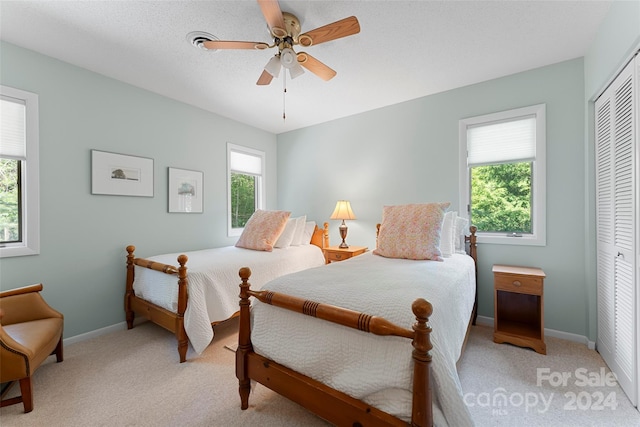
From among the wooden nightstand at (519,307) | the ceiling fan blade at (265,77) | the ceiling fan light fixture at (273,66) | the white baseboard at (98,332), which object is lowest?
the white baseboard at (98,332)

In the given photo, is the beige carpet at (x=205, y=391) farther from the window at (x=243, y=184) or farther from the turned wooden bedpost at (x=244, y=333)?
the window at (x=243, y=184)

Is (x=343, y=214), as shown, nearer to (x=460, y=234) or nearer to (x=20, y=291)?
(x=460, y=234)

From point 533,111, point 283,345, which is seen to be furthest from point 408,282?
point 533,111

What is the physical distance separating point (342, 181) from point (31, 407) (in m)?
3.57

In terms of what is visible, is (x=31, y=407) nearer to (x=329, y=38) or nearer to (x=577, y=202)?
(x=329, y=38)

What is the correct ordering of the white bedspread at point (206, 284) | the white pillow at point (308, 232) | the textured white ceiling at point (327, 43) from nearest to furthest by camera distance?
the textured white ceiling at point (327, 43), the white bedspread at point (206, 284), the white pillow at point (308, 232)

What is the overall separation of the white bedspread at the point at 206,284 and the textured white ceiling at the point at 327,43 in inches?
74.2

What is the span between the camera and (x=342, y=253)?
339 cm

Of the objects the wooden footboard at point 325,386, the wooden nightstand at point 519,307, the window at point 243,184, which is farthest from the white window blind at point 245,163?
the wooden nightstand at point 519,307

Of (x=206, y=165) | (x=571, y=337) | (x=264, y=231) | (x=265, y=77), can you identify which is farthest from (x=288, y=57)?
(x=571, y=337)

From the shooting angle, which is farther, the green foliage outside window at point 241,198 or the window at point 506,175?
the green foliage outside window at point 241,198

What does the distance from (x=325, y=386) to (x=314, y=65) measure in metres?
2.17

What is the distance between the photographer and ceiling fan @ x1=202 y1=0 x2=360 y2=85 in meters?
1.62

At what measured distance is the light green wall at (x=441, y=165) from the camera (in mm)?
2465
